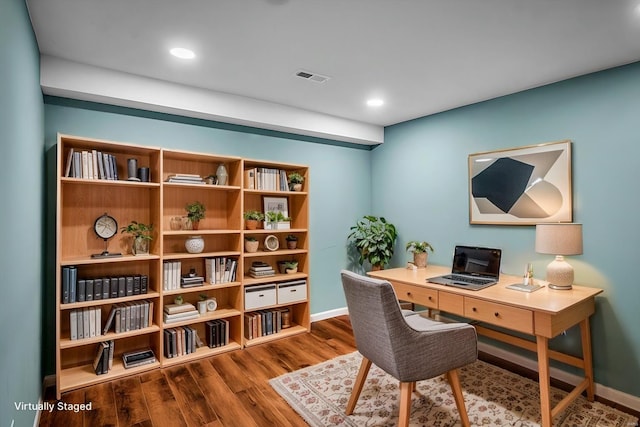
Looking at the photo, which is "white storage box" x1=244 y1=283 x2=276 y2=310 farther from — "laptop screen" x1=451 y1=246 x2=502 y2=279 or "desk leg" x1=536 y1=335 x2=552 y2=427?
"desk leg" x1=536 y1=335 x2=552 y2=427

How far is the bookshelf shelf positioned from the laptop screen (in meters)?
1.53

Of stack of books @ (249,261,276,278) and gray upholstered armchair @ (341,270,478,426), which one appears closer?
gray upholstered armchair @ (341,270,478,426)

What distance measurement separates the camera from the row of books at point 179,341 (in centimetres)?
291

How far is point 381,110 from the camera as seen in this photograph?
3650mm

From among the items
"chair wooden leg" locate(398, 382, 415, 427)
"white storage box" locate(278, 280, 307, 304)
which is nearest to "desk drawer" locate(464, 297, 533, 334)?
"chair wooden leg" locate(398, 382, 415, 427)

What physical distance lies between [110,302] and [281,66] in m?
2.23

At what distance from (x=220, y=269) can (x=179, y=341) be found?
2.29ft

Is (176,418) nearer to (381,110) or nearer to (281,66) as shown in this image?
(281,66)

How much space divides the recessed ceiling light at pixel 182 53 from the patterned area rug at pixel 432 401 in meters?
2.50

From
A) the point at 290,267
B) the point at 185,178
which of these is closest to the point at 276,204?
the point at 290,267

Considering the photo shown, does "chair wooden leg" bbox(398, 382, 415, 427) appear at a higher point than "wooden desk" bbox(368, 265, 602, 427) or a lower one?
lower

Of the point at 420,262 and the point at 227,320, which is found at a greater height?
the point at 420,262

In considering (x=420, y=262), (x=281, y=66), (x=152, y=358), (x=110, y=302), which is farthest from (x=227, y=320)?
(x=281, y=66)

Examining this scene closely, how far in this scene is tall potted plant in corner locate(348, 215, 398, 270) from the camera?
4027mm
